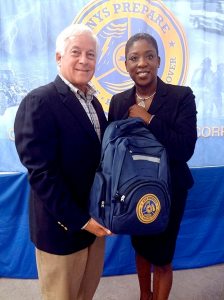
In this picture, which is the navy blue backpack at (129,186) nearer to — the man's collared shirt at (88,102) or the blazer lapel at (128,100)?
the man's collared shirt at (88,102)

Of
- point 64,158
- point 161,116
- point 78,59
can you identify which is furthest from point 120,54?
point 64,158

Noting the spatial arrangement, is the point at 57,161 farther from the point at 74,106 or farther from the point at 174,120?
the point at 174,120

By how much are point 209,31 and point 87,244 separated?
5.30ft

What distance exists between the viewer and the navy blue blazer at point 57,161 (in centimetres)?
107

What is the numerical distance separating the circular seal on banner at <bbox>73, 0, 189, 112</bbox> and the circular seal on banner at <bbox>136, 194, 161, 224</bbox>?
1.13 metres

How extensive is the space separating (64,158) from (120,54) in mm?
1140

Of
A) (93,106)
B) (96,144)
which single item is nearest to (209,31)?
(93,106)

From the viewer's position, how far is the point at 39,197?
113 cm

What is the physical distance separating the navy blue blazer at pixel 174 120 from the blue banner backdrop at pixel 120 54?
2.16 feet

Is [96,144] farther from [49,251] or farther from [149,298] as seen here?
[149,298]

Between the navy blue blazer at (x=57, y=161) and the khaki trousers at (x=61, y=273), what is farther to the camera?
the khaki trousers at (x=61, y=273)

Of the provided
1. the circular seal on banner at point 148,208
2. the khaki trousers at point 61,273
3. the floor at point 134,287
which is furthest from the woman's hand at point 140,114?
the floor at point 134,287

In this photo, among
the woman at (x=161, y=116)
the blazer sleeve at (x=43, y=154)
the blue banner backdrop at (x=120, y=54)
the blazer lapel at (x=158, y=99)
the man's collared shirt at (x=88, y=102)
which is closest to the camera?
the blazer sleeve at (x=43, y=154)

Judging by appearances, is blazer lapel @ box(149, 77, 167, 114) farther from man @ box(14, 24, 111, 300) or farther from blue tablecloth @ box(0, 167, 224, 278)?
blue tablecloth @ box(0, 167, 224, 278)
